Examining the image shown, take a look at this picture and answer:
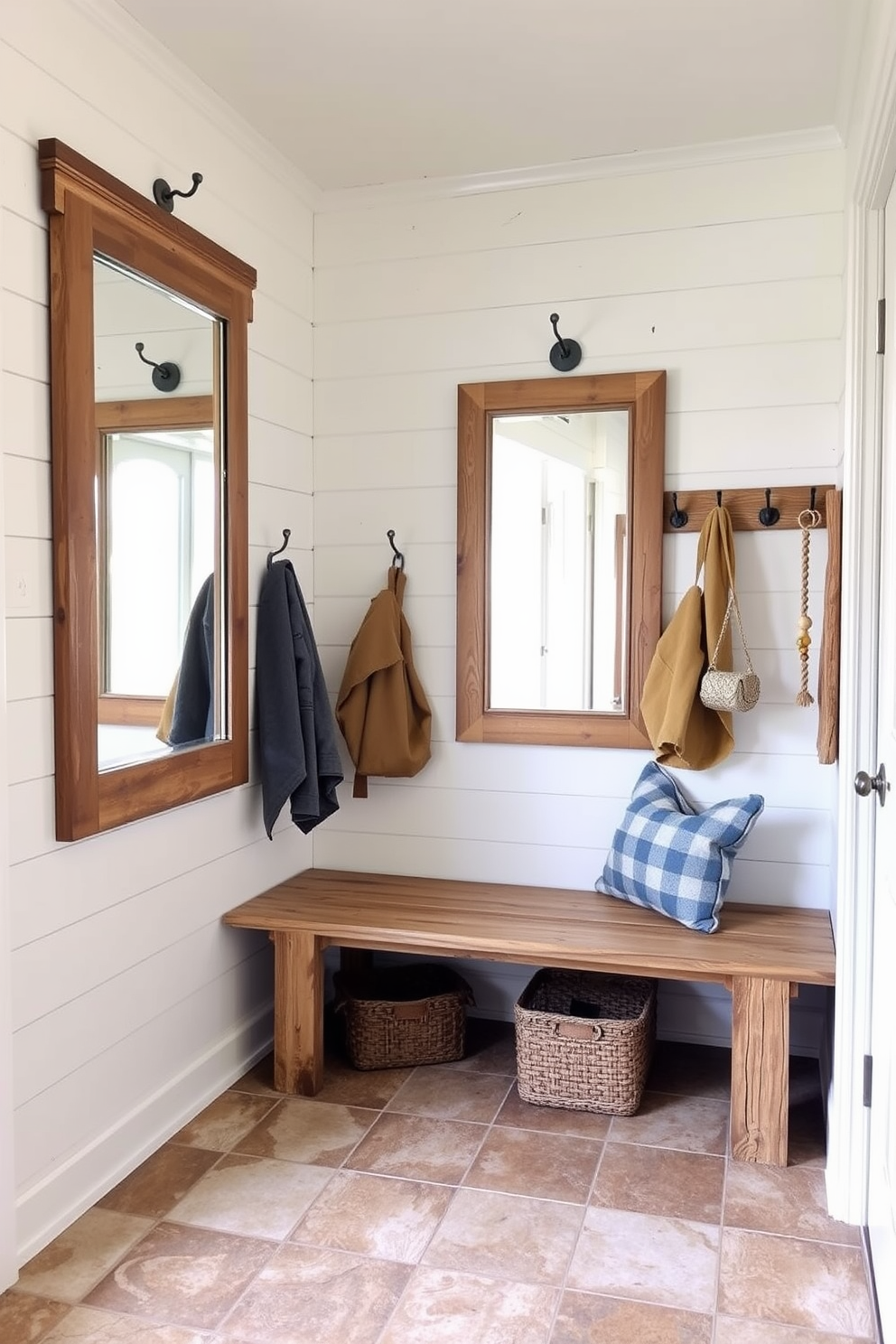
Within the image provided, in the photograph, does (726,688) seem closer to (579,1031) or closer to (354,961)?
(579,1031)

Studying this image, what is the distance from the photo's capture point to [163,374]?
241 centimetres

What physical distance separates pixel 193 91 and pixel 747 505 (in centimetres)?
166

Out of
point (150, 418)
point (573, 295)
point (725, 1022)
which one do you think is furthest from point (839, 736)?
point (150, 418)

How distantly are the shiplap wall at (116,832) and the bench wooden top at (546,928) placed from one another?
236 mm

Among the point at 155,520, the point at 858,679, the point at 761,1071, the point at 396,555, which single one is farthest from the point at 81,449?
the point at 761,1071

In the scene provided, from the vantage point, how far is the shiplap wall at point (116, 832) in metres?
1.98

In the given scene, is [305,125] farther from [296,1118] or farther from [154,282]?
[296,1118]

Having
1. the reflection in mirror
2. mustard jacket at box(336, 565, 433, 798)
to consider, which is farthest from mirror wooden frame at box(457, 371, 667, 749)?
mustard jacket at box(336, 565, 433, 798)

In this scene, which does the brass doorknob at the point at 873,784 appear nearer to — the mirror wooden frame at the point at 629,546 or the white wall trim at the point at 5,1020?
the mirror wooden frame at the point at 629,546

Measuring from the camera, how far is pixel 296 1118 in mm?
2627

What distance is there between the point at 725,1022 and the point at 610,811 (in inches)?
26.3

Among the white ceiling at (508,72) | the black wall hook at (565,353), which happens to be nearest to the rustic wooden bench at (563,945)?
the black wall hook at (565,353)

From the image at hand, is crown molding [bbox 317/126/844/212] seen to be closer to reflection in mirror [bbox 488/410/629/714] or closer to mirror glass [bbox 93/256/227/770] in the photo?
reflection in mirror [bbox 488/410/629/714]

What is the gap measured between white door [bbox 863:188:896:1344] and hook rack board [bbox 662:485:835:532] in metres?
0.70
